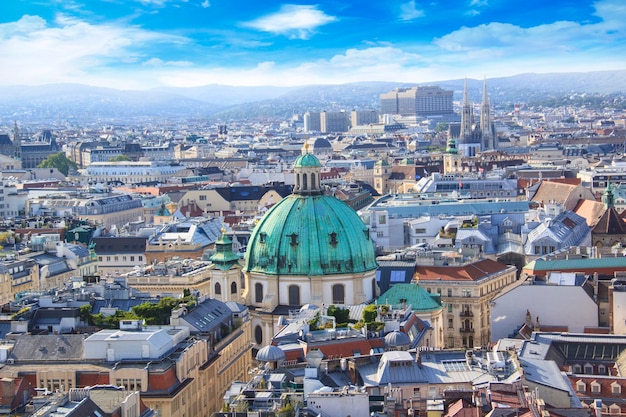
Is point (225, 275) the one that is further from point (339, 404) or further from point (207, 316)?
point (339, 404)

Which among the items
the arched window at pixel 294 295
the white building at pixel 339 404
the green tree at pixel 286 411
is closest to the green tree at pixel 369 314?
the arched window at pixel 294 295

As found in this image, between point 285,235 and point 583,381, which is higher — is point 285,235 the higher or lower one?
the higher one

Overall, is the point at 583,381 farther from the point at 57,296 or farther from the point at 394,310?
the point at 57,296

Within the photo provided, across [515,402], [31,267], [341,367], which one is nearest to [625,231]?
[31,267]

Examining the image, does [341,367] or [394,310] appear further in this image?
[394,310]

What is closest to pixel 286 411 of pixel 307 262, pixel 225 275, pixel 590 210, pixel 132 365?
pixel 132 365

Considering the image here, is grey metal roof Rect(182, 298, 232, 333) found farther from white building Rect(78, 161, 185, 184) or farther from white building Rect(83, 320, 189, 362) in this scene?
white building Rect(78, 161, 185, 184)
